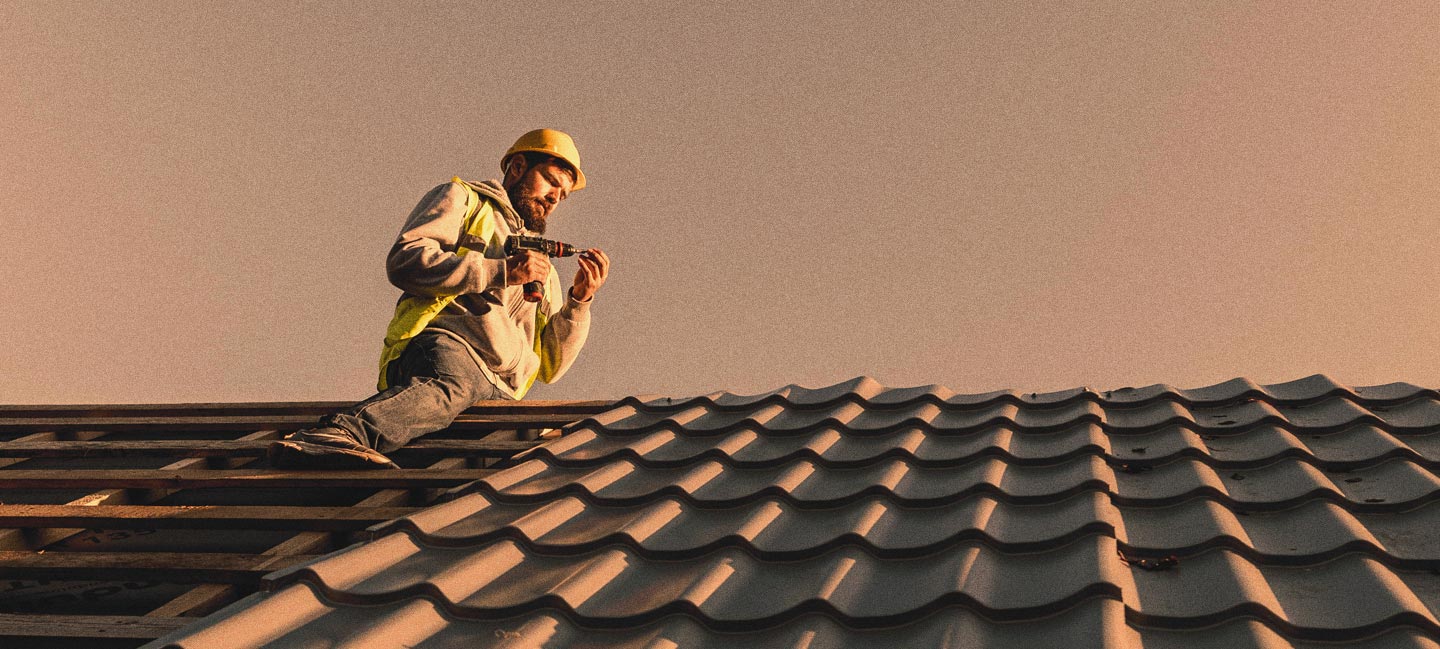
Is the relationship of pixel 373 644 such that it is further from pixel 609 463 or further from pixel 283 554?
pixel 609 463

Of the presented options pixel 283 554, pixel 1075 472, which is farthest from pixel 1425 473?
pixel 283 554

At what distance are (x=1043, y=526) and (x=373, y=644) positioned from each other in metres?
1.53

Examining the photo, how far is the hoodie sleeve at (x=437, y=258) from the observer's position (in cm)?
442

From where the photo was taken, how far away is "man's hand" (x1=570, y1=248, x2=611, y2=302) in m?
5.30

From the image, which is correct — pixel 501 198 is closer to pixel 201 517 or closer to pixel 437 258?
pixel 437 258

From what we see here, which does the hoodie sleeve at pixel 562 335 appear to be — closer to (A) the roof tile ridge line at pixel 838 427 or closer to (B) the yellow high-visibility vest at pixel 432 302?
(B) the yellow high-visibility vest at pixel 432 302

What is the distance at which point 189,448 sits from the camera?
4195 millimetres

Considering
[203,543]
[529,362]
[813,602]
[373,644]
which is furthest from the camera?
[529,362]

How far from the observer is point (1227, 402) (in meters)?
3.96

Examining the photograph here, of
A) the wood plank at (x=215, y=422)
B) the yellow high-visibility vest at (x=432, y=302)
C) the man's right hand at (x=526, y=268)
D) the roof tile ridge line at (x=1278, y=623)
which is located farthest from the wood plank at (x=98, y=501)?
the roof tile ridge line at (x=1278, y=623)

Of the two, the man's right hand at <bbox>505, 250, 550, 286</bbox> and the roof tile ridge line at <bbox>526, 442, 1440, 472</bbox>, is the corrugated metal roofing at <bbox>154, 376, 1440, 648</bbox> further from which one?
the man's right hand at <bbox>505, 250, 550, 286</bbox>

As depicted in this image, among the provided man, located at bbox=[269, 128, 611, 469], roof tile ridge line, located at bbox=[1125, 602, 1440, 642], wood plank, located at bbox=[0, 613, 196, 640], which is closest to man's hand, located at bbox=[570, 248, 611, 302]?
man, located at bbox=[269, 128, 611, 469]

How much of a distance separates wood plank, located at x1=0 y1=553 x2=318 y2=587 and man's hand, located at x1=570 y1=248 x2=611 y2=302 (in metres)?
2.54

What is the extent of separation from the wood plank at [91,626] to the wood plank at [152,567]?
243 mm
